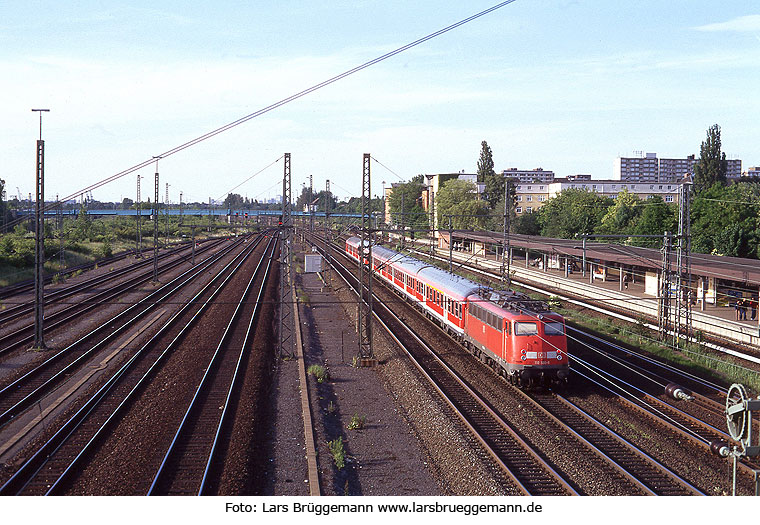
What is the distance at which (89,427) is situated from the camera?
642 inches

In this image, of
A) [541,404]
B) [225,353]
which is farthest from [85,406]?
[541,404]

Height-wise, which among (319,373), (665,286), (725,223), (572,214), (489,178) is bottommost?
(319,373)

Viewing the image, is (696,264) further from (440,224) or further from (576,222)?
(440,224)

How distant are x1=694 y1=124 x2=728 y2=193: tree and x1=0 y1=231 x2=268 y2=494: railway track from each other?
64267mm

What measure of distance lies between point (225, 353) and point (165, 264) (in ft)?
134

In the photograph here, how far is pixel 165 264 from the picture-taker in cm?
6372

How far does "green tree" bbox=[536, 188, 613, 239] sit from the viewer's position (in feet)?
211

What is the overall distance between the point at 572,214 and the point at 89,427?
56443 mm

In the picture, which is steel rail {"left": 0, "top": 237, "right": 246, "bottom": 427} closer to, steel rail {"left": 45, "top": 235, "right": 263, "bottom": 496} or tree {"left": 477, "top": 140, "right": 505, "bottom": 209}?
steel rail {"left": 45, "top": 235, "right": 263, "bottom": 496}

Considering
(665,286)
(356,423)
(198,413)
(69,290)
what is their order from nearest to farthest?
(356,423) → (198,413) → (665,286) → (69,290)

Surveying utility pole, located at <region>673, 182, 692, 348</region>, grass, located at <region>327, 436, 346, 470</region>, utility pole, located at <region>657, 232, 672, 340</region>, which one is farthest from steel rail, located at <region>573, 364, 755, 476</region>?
grass, located at <region>327, 436, 346, 470</region>

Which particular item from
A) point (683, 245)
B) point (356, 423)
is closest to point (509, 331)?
point (356, 423)

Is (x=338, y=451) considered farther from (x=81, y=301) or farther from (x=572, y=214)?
(x=572, y=214)

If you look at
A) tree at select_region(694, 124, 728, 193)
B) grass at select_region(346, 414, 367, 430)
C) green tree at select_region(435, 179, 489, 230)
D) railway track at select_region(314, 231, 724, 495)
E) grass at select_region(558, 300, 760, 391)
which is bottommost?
grass at select_region(346, 414, 367, 430)
